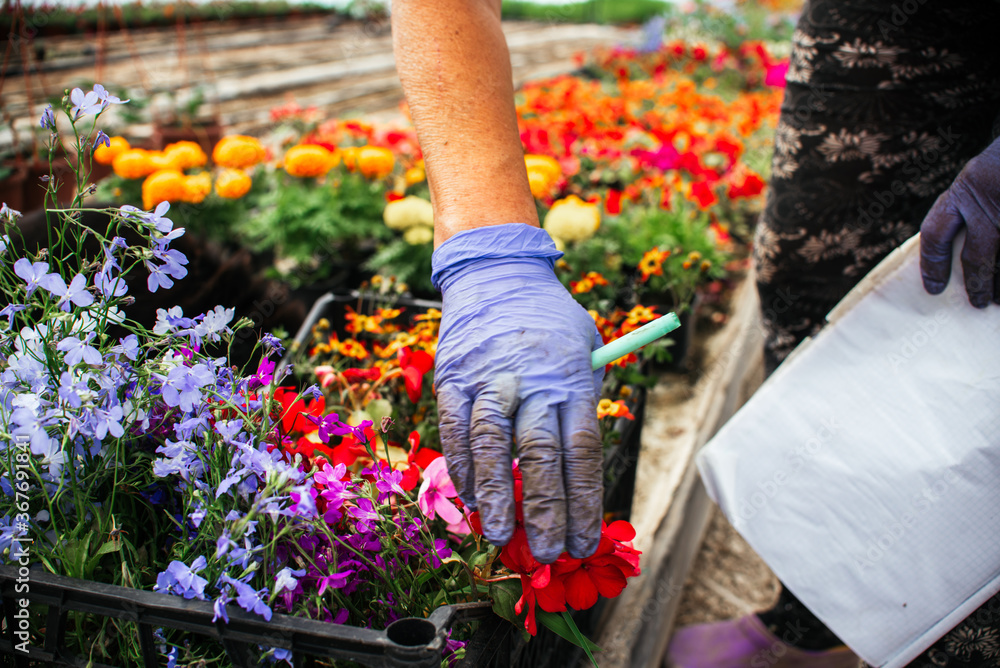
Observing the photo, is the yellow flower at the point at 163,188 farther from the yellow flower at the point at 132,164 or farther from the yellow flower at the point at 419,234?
the yellow flower at the point at 419,234

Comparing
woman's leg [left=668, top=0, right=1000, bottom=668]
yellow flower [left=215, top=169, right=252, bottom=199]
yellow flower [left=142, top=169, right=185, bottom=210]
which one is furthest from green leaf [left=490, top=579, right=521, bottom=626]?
yellow flower [left=215, top=169, right=252, bottom=199]

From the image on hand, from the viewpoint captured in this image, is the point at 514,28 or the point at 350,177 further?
the point at 514,28

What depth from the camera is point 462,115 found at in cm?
88

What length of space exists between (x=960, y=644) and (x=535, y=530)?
709mm

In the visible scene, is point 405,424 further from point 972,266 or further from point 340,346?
point 972,266

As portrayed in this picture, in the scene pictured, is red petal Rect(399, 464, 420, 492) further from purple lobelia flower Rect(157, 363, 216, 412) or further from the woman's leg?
the woman's leg

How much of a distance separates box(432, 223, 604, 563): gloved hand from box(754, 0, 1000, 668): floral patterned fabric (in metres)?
0.81

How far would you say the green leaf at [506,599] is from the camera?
2.13ft

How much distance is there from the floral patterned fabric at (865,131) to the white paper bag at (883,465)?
40 cm

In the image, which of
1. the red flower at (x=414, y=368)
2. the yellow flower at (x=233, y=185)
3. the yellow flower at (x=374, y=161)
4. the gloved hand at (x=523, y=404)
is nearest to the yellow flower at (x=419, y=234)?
the yellow flower at (x=374, y=161)

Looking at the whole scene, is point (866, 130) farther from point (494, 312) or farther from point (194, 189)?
point (194, 189)

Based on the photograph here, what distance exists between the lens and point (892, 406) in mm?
907

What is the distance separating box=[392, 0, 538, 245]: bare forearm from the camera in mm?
863

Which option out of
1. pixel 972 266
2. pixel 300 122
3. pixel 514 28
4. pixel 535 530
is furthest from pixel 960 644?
pixel 514 28
